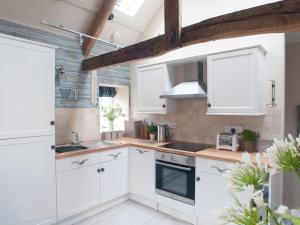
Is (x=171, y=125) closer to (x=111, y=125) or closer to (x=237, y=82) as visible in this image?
(x=111, y=125)

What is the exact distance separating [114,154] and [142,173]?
50 centimetres

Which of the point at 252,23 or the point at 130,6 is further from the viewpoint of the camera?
the point at 130,6

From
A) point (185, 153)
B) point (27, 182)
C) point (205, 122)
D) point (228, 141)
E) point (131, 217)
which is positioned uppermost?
point (205, 122)

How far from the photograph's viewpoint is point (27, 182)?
2.11 metres

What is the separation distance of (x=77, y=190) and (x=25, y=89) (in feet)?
4.42

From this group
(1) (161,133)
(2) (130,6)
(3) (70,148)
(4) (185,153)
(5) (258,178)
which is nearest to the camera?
(5) (258,178)

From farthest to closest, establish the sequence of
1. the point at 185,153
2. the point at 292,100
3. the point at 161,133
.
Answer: the point at 161,133 → the point at 292,100 → the point at 185,153

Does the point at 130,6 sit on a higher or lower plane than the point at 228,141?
higher

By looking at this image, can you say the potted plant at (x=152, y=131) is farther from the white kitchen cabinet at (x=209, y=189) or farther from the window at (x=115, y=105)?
the white kitchen cabinet at (x=209, y=189)

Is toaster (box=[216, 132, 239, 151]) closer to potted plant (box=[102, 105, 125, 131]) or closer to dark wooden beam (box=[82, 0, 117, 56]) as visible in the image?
potted plant (box=[102, 105, 125, 131])

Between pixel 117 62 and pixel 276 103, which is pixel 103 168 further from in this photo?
pixel 276 103

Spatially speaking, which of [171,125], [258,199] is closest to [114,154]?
[171,125]

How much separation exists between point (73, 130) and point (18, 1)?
180 cm

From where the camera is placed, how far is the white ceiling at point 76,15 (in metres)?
2.52
